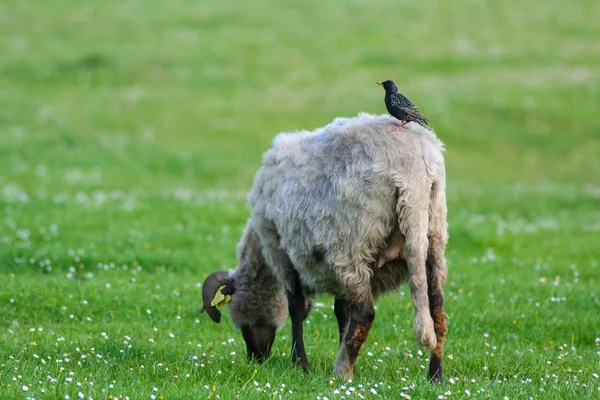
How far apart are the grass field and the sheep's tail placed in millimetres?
241

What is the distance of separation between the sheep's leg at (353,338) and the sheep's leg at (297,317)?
715 mm

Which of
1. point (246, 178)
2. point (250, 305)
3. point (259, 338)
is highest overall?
point (250, 305)

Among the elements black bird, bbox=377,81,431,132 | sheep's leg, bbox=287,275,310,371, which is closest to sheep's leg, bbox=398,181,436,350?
black bird, bbox=377,81,431,132

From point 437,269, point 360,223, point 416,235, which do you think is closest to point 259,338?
point 360,223

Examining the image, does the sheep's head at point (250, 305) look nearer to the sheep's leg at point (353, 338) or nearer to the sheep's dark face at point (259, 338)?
the sheep's dark face at point (259, 338)

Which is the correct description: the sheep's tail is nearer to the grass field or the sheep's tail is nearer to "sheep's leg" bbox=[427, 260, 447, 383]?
"sheep's leg" bbox=[427, 260, 447, 383]

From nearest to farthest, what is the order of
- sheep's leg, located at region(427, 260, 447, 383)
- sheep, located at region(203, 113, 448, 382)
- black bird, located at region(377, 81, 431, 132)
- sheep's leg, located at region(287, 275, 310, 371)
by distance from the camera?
sheep, located at region(203, 113, 448, 382) < sheep's leg, located at region(427, 260, 447, 383) < black bird, located at region(377, 81, 431, 132) < sheep's leg, located at region(287, 275, 310, 371)

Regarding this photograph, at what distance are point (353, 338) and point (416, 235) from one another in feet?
3.58

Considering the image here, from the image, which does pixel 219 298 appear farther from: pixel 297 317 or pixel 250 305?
pixel 297 317

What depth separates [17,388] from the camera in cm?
618

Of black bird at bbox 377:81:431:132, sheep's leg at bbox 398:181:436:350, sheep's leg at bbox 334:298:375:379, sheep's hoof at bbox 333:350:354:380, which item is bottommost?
sheep's hoof at bbox 333:350:354:380

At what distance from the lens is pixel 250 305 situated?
8.71m

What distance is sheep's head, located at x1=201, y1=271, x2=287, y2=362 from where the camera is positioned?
8.61m

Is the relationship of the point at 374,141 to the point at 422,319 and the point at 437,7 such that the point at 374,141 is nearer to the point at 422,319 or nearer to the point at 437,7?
the point at 422,319
